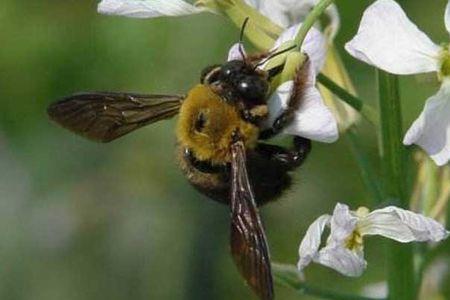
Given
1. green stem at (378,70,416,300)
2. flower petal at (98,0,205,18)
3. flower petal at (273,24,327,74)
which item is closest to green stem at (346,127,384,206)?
green stem at (378,70,416,300)

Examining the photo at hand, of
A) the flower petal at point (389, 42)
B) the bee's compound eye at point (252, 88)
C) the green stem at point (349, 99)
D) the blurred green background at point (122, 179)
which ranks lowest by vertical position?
the blurred green background at point (122, 179)

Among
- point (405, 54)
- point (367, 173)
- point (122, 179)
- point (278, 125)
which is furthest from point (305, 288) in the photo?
point (122, 179)

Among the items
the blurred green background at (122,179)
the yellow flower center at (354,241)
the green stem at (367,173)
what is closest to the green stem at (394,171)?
the green stem at (367,173)

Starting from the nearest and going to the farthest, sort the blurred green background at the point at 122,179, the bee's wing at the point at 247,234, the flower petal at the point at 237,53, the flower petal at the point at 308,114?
1. the bee's wing at the point at 247,234
2. the flower petal at the point at 308,114
3. the flower petal at the point at 237,53
4. the blurred green background at the point at 122,179

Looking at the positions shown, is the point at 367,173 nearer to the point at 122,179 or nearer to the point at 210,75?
the point at 210,75

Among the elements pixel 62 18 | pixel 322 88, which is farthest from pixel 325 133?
pixel 62 18

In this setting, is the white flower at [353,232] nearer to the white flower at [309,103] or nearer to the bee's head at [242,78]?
the white flower at [309,103]

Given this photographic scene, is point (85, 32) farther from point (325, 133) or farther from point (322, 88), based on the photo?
point (325, 133)
